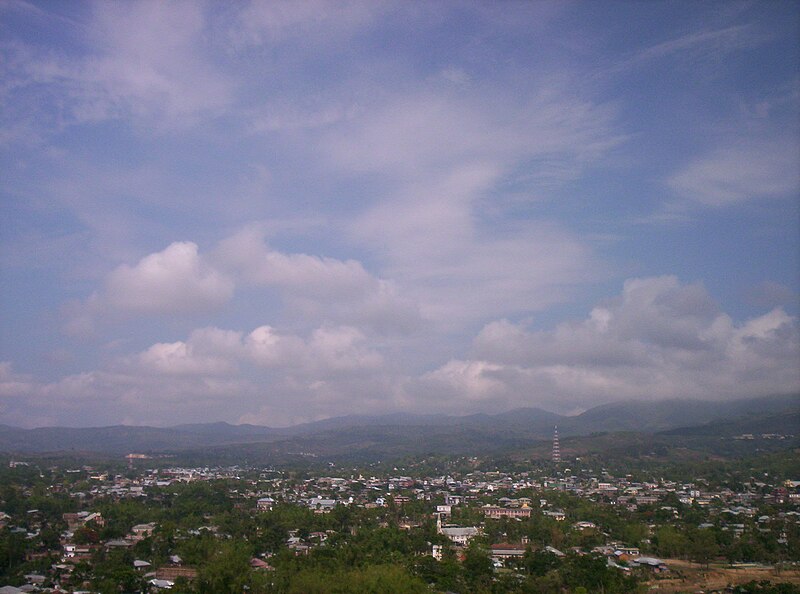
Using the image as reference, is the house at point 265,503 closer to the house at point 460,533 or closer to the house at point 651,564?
the house at point 460,533

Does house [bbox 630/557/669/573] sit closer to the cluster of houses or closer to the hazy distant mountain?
the cluster of houses

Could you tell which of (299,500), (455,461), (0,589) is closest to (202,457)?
(455,461)

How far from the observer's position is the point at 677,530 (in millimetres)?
33188

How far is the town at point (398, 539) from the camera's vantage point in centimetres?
2328

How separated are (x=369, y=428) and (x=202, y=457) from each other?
68709 millimetres

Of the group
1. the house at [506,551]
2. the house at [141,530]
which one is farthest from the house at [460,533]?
the house at [141,530]

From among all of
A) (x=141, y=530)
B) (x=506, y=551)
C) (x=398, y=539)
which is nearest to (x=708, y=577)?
(x=506, y=551)

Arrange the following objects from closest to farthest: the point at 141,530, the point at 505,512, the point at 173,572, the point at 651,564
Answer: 1. the point at 173,572
2. the point at 651,564
3. the point at 141,530
4. the point at 505,512

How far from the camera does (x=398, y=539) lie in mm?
29031

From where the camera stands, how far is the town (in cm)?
2328

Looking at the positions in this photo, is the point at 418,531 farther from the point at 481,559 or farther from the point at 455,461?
the point at 455,461

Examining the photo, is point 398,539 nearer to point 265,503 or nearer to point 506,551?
point 506,551

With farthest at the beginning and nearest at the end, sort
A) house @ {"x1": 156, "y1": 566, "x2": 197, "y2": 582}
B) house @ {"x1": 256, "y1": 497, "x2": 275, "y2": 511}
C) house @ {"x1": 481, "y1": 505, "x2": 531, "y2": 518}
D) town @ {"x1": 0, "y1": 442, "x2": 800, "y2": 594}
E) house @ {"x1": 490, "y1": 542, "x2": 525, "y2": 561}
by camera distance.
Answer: house @ {"x1": 256, "y1": 497, "x2": 275, "y2": 511} → house @ {"x1": 481, "y1": 505, "x2": 531, "y2": 518} → house @ {"x1": 490, "y1": 542, "x2": 525, "y2": 561} → house @ {"x1": 156, "y1": 566, "x2": 197, "y2": 582} → town @ {"x1": 0, "y1": 442, "x2": 800, "y2": 594}

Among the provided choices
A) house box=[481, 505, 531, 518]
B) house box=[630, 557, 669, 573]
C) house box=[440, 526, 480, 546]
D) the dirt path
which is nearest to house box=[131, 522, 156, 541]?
house box=[440, 526, 480, 546]
